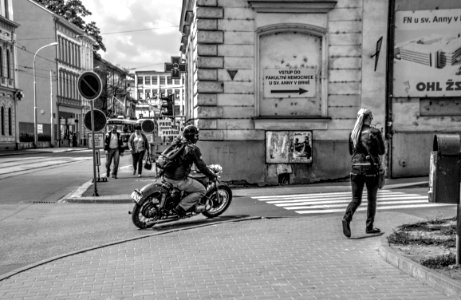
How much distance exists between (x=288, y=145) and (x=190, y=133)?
6.93 metres

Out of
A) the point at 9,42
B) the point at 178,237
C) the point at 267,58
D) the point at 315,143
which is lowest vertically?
the point at 178,237

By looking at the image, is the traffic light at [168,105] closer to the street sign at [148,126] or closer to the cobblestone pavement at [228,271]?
the street sign at [148,126]

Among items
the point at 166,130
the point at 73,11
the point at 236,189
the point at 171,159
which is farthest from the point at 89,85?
the point at 73,11

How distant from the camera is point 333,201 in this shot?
11.5 metres

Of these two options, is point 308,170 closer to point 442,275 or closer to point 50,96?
point 442,275

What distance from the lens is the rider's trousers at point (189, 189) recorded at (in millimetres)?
8688

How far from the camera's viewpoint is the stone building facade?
14.8 meters

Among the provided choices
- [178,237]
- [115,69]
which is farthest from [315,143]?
[115,69]

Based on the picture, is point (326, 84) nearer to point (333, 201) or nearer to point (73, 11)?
point (333, 201)

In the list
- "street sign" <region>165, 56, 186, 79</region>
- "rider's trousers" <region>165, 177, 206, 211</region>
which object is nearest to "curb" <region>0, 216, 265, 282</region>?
"rider's trousers" <region>165, 177, 206, 211</region>

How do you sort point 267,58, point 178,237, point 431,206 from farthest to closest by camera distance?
point 267,58 < point 431,206 < point 178,237

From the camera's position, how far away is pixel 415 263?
17.6 ft

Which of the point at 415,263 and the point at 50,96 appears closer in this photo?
the point at 415,263

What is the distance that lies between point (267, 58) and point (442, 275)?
426 inches
